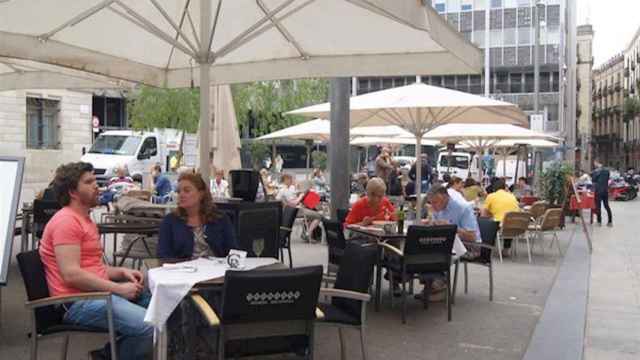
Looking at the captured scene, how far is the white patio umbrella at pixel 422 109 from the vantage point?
337 inches

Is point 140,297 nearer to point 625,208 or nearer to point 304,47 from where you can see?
point 304,47

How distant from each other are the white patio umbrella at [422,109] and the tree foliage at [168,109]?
20217 mm

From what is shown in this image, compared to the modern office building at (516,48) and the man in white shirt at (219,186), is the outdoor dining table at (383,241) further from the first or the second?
the modern office building at (516,48)

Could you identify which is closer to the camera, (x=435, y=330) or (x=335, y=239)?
(x=435, y=330)

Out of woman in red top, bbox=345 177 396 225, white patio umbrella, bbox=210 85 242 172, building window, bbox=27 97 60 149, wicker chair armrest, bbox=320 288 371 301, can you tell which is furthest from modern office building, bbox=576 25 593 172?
wicker chair armrest, bbox=320 288 371 301

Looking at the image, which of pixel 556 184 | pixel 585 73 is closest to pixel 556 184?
pixel 556 184

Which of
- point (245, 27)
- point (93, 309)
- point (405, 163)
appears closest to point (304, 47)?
point (245, 27)

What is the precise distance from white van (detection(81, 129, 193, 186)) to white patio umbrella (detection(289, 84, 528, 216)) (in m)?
16.1

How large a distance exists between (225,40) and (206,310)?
4962mm

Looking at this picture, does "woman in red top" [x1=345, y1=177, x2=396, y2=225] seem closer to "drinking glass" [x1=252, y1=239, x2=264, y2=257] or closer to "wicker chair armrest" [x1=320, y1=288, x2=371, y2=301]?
"drinking glass" [x1=252, y1=239, x2=264, y2=257]

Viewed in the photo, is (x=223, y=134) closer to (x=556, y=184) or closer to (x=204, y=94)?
(x=204, y=94)

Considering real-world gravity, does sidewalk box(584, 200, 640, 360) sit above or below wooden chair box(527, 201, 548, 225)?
below

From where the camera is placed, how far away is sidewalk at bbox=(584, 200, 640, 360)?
6367mm

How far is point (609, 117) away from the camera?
9769 cm
